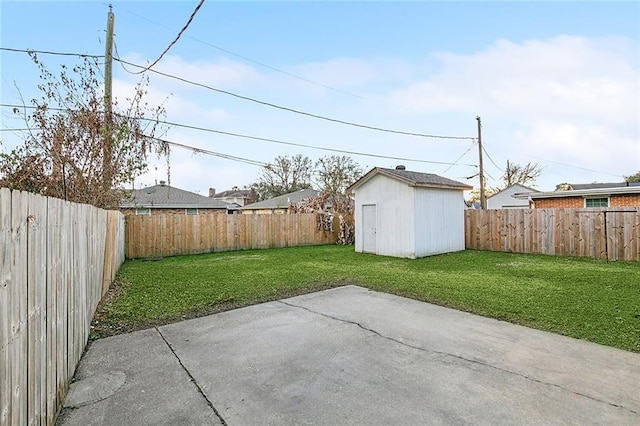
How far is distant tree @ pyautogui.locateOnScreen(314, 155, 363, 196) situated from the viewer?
30.2 meters

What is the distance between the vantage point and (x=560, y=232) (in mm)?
10961

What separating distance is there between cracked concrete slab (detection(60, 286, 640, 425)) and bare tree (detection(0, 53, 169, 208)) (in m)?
5.05

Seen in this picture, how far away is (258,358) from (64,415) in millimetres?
1613

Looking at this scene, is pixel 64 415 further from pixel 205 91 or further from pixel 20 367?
pixel 205 91

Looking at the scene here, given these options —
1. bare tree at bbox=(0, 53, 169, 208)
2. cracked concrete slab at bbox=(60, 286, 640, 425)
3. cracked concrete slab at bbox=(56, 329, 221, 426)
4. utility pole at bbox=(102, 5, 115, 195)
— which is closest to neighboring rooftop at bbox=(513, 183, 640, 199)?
cracked concrete slab at bbox=(60, 286, 640, 425)

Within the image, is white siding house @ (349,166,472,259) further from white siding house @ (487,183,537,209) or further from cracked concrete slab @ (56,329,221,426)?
white siding house @ (487,183,537,209)

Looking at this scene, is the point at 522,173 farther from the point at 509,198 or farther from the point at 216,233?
the point at 216,233

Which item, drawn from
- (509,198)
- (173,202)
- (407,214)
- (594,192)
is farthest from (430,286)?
(509,198)

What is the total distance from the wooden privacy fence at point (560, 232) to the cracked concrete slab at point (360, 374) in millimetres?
8385

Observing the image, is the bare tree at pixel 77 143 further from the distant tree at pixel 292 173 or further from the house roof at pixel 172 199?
the distant tree at pixel 292 173

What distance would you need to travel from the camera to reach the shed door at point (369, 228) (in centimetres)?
1264

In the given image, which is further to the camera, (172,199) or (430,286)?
(172,199)

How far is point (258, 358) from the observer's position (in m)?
3.48

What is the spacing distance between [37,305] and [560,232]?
1317 centimetres
